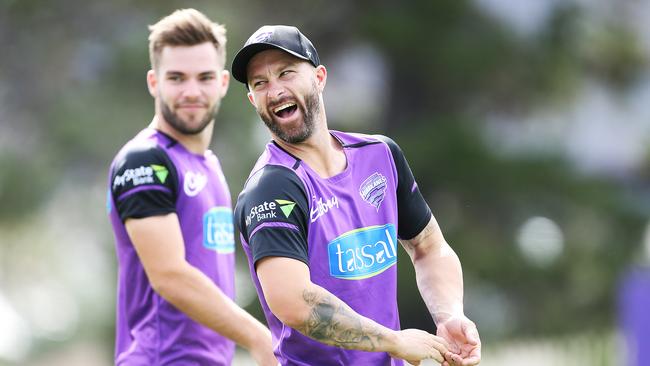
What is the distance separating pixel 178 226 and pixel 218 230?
0.31m

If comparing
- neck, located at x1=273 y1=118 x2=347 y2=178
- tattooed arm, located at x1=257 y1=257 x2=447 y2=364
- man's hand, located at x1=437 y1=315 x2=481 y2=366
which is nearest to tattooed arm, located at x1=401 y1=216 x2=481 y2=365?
man's hand, located at x1=437 y1=315 x2=481 y2=366

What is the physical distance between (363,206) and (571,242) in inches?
471

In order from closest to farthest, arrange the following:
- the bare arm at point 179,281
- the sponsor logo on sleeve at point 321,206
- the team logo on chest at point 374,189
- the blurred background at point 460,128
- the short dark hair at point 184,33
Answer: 1. the sponsor logo on sleeve at point 321,206
2. the team logo on chest at point 374,189
3. the bare arm at point 179,281
4. the short dark hair at point 184,33
5. the blurred background at point 460,128

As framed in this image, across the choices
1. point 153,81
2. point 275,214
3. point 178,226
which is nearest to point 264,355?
point 178,226

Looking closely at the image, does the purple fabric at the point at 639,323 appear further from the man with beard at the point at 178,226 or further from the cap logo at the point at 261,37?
the cap logo at the point at 261,37

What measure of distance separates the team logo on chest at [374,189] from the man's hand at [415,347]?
0.55 meters

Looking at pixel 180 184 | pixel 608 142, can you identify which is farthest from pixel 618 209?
pixel 180 184

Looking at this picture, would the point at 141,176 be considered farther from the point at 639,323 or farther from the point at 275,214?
the point at 639,323

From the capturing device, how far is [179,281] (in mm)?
5441

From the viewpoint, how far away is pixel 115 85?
1716 cm

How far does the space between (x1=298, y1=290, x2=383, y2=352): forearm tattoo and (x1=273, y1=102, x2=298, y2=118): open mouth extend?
0.72 m

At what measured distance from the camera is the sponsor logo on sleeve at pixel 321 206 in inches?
177

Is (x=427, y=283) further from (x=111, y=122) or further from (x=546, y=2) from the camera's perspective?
(x=546, y=2)

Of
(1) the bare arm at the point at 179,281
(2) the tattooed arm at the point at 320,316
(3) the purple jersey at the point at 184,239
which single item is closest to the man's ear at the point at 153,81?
(3) the purple jersey at the point at 184,239
